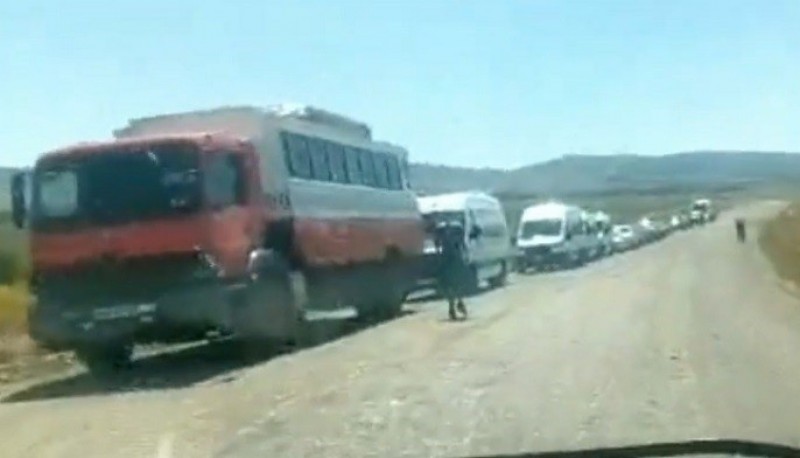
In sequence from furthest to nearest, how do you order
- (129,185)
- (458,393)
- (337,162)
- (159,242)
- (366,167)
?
(366,167)
(337,162)
(129,185)
(159,242)
(458,393)

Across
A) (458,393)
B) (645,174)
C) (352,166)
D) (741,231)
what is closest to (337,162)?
(352,166)

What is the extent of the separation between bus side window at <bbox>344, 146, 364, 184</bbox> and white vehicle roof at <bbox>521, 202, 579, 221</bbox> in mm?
30580

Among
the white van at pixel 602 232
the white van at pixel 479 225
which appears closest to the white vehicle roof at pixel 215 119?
the white van at pixel 479 225

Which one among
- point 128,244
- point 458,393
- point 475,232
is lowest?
point 458,393

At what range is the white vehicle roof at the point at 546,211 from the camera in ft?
201

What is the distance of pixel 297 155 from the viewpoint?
26.4 meters

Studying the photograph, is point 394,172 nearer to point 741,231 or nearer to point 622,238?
point 622,238

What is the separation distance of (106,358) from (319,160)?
6.20 metres

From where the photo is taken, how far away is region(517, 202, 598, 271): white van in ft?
197

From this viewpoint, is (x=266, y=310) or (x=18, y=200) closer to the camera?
(x=18, y=200)

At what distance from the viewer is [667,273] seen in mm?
49844

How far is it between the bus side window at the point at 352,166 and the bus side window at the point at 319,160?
1.60m

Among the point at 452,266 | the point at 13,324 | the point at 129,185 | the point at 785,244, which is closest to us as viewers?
the point at 129,185

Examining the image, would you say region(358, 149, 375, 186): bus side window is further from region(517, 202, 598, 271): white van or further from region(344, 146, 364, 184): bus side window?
region(517, 202, 598, 271): white van
